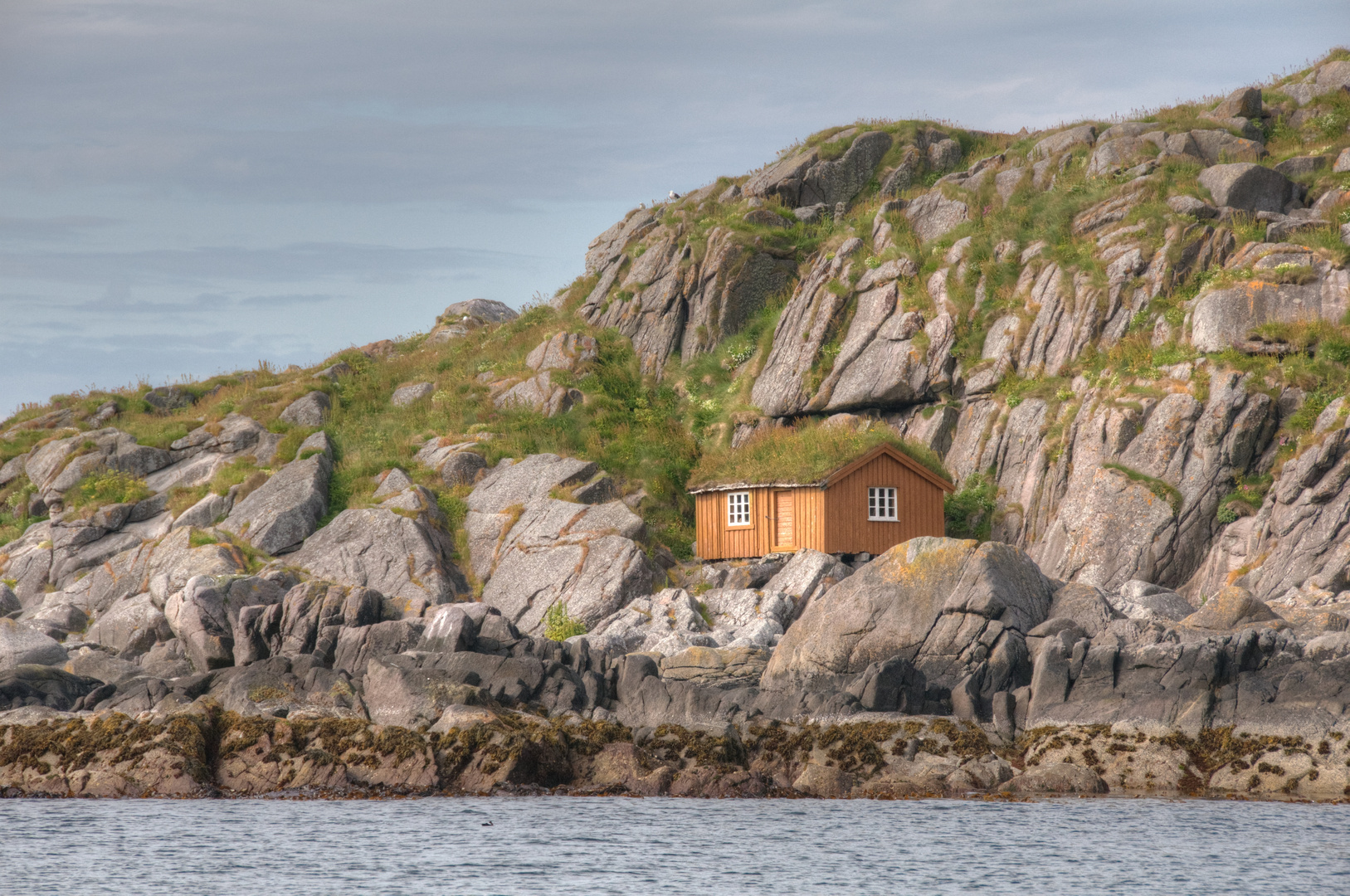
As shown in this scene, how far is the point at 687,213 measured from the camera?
6481cm

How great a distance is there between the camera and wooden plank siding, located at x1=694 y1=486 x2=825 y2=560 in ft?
142

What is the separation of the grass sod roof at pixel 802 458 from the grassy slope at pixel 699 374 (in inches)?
100

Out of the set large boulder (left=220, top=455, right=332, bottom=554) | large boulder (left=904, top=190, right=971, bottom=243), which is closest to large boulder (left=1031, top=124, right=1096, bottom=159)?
large boulder (left=904, top=190, right=971, bottom=243)

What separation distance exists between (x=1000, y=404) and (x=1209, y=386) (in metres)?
8.38

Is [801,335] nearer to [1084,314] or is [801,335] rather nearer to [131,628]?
[1084,314]

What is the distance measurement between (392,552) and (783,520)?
14177 mm

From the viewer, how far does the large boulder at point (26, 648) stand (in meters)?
38.8

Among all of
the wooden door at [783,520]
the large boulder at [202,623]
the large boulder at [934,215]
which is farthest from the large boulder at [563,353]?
the large boulder at [202,623]

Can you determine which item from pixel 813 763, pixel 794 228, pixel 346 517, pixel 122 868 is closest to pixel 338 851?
pixel 122 868

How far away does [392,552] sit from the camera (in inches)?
1763

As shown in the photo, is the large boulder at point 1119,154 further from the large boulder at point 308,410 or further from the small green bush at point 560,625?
the large boulder at point 308,410

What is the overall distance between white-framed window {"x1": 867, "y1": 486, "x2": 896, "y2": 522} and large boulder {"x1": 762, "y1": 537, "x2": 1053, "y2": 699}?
9.17 meters

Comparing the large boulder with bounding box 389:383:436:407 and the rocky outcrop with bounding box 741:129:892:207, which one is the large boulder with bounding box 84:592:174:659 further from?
the rocky outcrop with bounding box 741:129:892:207

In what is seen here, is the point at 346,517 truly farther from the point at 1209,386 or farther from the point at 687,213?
the point at 1209,386
